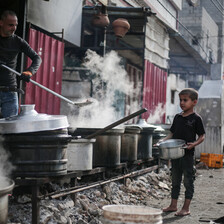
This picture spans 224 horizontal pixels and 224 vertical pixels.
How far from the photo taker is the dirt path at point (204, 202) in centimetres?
524

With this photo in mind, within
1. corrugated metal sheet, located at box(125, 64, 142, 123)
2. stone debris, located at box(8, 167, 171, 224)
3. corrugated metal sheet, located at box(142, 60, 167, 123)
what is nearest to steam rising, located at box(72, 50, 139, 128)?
corrugated metal sheet, located at box(125, 64, 142, 123)

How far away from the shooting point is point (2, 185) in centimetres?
345

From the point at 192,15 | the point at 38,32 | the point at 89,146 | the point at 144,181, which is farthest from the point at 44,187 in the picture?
the point at 192,15

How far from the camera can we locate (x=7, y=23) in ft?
15.9

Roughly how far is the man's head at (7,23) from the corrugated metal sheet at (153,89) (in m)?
8.61

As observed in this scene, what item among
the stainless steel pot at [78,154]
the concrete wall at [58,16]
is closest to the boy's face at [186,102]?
the stainless steel pot at [78,154]

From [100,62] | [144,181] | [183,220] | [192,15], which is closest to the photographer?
[183,220]

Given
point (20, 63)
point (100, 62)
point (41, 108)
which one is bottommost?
point (41, 108)

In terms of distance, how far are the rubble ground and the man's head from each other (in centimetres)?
210

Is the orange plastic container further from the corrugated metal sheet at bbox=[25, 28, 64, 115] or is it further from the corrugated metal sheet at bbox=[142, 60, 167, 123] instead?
the corrugated metal sheet at bbox=[25, 28, 64, 115]

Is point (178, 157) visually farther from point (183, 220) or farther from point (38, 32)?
point (38, 32)

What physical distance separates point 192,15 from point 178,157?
2623 cm

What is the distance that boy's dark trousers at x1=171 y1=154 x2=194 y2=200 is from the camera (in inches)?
213

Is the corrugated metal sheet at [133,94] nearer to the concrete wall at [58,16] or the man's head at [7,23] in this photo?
the concrete wall at [58,16]
